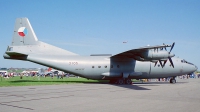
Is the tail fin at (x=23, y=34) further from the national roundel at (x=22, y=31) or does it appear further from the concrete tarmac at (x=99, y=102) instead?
the concrete tarmac at (x=99, y=102)

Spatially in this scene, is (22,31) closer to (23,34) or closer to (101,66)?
(23,34)

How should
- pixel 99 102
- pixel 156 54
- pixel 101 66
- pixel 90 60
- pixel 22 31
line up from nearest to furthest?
pixel 99 102 → pixel 156 54 → pixel 22 31 → pixel 101 66 → pixel 90 60

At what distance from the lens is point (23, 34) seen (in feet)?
84.4

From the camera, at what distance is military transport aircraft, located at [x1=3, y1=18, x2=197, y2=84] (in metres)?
25.0

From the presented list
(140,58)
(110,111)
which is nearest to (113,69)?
(140,58)

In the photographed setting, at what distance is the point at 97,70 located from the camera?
26.5 metres

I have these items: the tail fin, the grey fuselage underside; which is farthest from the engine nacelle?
the tail fin

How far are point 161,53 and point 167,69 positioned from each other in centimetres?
554

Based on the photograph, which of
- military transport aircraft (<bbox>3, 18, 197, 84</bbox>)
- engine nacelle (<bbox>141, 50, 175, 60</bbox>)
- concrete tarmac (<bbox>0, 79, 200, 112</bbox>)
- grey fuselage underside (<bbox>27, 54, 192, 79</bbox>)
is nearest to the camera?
concrete tarmac (<bbox>0, 79, 200, 112</bbox>)

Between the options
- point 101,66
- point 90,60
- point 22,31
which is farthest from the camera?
Result: point 90,60

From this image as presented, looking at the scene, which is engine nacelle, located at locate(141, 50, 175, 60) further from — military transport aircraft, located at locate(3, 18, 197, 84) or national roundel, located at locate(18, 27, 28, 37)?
national roundel, located at locate(18, 27, 28, 37)

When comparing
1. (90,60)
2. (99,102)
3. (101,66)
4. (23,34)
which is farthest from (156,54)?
(23,34)

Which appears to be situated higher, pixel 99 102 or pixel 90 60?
pixel 90 60

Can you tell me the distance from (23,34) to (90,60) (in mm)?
9037
